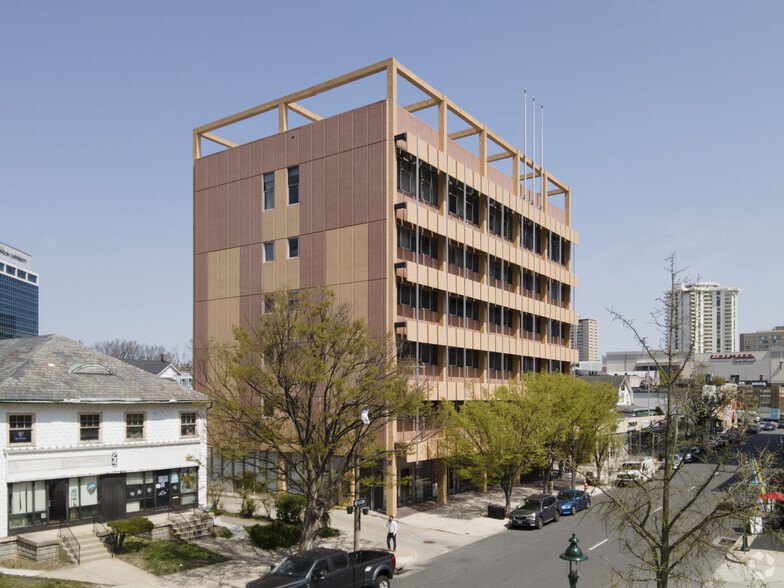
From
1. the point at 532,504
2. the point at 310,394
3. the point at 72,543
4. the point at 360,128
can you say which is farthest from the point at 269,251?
the point at 72,543

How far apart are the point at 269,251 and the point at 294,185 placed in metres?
4.73

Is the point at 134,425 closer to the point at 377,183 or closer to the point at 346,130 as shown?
the point at 377,183

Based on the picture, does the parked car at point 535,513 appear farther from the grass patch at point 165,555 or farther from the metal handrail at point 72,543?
the metal handrail at point 72,543

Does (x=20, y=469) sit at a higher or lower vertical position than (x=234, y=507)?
higher

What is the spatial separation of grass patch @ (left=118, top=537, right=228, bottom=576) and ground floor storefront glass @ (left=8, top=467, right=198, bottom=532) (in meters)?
2.35

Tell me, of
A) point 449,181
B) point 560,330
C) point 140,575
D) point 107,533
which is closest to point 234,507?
point 107,533

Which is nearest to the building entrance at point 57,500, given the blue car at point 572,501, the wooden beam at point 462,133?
the blue car at point 572,501

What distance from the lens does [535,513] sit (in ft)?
121

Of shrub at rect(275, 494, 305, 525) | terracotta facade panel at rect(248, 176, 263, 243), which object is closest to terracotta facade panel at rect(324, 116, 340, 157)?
terracotta facade panel at rect(248, 176, 263, 243)

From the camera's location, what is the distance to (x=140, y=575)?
26172 mm

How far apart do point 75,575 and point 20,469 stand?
5572mm

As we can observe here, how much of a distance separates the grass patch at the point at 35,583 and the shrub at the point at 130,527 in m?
4.44

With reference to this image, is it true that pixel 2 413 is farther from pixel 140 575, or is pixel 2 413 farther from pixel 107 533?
pixel 140 575

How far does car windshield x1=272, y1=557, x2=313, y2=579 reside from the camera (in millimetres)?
21906
